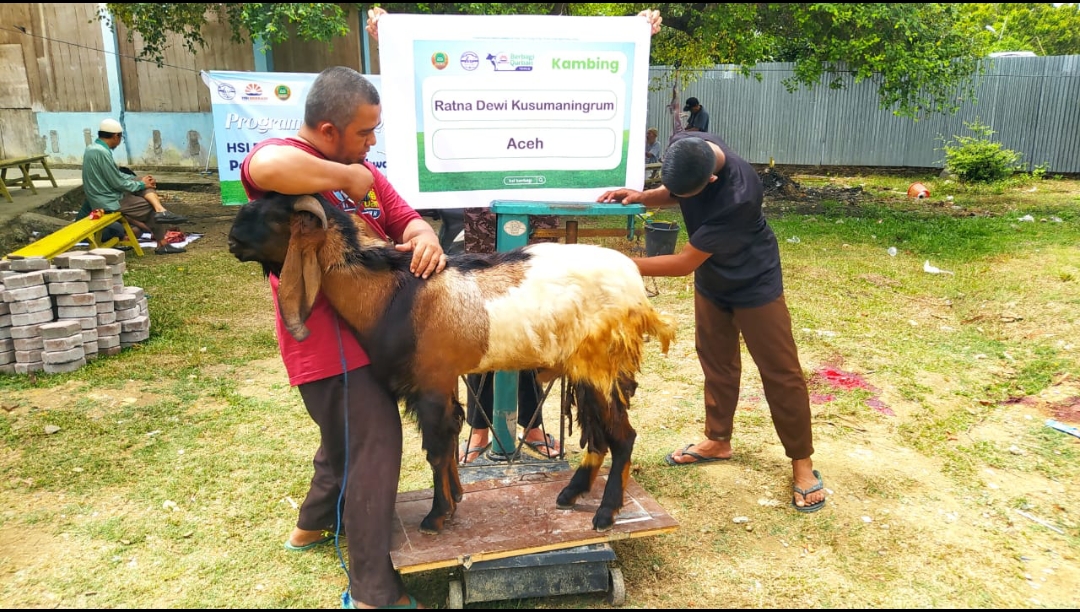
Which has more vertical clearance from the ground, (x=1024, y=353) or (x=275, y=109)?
(x=275, y=109)

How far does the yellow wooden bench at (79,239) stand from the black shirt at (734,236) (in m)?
5.51

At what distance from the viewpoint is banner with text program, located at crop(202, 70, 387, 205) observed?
30.2 ft

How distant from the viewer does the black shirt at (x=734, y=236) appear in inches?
146

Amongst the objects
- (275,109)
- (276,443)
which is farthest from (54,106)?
(276,443)

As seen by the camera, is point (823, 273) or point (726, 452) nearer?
point (726, 452)

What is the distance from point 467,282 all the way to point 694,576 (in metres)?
1.71

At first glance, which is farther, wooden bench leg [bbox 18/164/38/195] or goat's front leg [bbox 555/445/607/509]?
wooden bench leg [bbox 18/164/38/195]

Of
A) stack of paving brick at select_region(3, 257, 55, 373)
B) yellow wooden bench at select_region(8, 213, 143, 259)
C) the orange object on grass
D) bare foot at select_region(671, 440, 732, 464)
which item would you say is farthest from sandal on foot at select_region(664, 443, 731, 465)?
the orange object on grass

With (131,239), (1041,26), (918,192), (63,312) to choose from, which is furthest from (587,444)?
(1041,26)

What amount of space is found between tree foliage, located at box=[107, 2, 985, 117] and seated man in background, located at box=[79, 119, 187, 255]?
192 centimetres

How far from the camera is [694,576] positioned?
11.2 ft

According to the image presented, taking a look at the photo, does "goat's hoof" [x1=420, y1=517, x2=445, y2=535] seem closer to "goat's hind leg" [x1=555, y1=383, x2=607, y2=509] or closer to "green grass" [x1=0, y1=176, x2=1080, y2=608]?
"green grass" [x1=0, y1=176, x2=1080, y2=608]

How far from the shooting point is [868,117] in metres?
18.0

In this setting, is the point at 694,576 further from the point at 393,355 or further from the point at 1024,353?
the point at 1024,353
